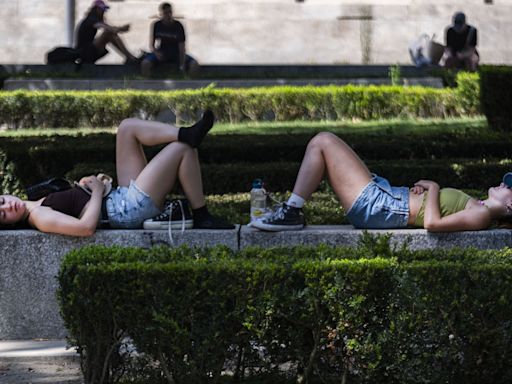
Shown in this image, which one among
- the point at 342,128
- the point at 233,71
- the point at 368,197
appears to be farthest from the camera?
the point at 233,71

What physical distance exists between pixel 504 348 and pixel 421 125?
30.9ft

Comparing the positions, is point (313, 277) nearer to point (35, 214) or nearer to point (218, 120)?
point (35, 214)

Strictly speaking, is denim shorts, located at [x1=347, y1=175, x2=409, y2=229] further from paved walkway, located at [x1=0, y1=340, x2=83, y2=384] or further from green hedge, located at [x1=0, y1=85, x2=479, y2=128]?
green hedge, located at [x1=0, y1=85, x2=479, y2=128]

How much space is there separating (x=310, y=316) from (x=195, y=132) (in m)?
2.03

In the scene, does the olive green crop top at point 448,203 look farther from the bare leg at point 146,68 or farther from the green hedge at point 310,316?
the bare leg at point 146,68

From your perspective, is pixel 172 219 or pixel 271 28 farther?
pixel 271 28

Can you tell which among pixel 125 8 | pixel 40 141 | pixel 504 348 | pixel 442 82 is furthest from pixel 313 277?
pixel 125 8

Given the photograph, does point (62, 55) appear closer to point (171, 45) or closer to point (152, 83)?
point (171, 45)

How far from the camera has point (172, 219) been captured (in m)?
7.41

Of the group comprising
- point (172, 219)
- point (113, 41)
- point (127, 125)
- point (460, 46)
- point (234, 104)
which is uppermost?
point (127, 125)

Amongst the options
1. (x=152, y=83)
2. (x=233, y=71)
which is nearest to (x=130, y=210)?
(x=152, y=83)

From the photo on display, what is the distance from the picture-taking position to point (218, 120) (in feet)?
53.5

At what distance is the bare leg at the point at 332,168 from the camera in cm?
753

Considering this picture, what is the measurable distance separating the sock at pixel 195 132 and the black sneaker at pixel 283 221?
646mm
